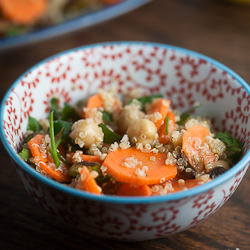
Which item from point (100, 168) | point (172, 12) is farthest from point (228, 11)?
point (100, 168)

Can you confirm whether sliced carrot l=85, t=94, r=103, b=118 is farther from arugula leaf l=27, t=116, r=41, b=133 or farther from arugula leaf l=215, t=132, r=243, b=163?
arugula leaf l=215, t=132, r=243, b=163

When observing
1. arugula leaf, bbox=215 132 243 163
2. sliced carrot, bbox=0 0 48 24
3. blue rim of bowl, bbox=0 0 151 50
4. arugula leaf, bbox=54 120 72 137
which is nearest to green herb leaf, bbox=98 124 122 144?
arugula leaf, bbox=54 120 72 137

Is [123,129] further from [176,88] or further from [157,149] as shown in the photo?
[176,88]

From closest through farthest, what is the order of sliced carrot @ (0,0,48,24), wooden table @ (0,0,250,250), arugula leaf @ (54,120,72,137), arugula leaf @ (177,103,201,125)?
wooden table @ (0,0,250,250)
arugula leaf @ (54,120,72,137)
arugula leaf @ (177,103,201,125)
sliced carrot @ (0,0,48,24)

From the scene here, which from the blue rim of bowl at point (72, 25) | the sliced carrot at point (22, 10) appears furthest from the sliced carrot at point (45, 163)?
the sliced carrot at point (22, 10)

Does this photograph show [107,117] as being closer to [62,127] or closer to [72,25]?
[62,127]

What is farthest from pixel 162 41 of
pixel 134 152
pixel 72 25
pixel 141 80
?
pixel 134 152

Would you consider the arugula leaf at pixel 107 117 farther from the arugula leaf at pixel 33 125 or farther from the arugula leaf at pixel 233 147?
the arugula leaf at pixel 233 147
